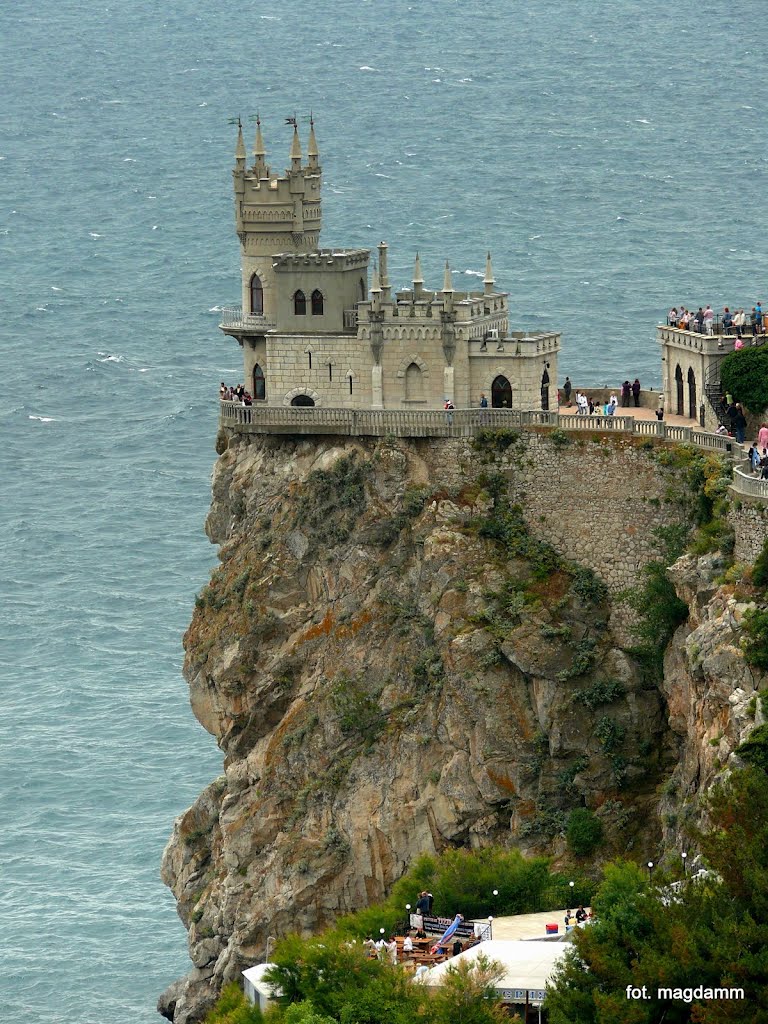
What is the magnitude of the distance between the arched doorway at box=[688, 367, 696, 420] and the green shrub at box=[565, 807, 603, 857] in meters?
15.5

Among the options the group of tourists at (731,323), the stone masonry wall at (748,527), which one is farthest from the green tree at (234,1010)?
the group of tourists at (731,323)

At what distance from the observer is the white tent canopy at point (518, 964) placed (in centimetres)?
8838

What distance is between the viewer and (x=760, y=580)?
101062mm

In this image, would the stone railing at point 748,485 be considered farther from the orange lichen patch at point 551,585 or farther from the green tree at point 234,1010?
the green tree at point 234,1010

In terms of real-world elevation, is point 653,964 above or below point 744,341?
below

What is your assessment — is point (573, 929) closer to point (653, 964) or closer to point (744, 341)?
point (653, 964)

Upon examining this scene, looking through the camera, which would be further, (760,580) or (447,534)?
(447,534)

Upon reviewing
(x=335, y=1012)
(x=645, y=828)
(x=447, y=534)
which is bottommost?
(x=335, y=1012)

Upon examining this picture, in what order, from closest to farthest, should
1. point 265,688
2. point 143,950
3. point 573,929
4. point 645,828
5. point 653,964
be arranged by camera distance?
point 653,964
point 573,929
point 645,828
point 265,688
point 143,950

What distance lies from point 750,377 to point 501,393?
1011 cm

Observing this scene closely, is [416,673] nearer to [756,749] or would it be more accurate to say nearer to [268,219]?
[268,219]

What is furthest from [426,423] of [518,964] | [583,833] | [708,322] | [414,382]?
[518,964]

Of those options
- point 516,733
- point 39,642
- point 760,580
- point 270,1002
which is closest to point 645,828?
point 516,733

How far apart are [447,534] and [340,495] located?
4.76 meters
